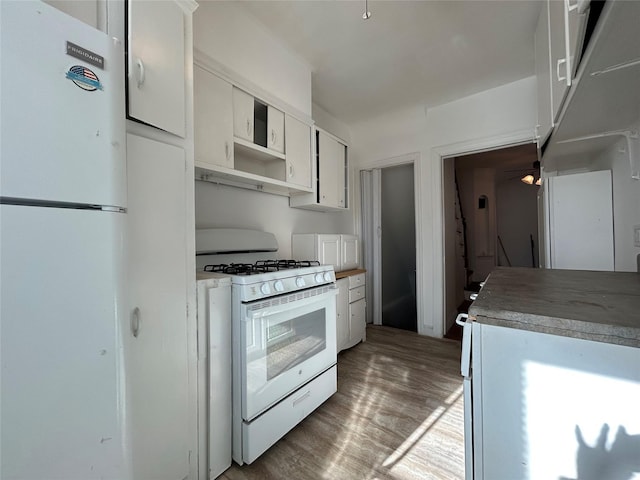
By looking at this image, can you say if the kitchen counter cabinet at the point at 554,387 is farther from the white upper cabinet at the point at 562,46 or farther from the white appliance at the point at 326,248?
the white appliance at the point at 326,248

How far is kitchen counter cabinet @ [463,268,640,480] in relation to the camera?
21.1 inches

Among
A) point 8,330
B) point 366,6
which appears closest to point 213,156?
point 8,330

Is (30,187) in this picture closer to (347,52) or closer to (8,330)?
(8,330)

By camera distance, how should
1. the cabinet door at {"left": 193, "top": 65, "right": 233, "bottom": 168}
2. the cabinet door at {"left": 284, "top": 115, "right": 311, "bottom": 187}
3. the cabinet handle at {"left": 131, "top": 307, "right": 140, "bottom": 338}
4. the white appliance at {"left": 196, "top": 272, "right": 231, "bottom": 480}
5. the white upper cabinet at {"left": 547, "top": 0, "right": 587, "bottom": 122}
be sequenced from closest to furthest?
the white upper cabinet at {"left": 547, "top": 0, "right": 587, "bottom": 122}, the cabinet handle at {"left": 131, "top": 307, "right": 140, "bottom": 338}, the white appliance at {"left": 196, "top": 272, "right": 231, "bottom": 480}, the cabinet door at {"left": 193, "top": 65, "right": 233, "bottom": 168}, the cabinet door at {"left": 284, "top": 115, "right": 311, "bottom": 187}

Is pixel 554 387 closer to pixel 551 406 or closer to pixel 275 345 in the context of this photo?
pixel 551 406

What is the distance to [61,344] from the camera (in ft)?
2.21

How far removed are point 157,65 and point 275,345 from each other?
1.46m

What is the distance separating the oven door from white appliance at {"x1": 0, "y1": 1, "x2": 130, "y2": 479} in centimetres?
59

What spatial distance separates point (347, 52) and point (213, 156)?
60.0 inches

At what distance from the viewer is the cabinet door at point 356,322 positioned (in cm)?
276

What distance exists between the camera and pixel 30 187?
2.09 ft

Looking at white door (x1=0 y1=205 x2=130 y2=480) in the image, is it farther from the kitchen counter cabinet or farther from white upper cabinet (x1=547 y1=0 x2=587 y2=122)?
white upper cabinet (x1=547 y1=0 x2=587 y2=122)

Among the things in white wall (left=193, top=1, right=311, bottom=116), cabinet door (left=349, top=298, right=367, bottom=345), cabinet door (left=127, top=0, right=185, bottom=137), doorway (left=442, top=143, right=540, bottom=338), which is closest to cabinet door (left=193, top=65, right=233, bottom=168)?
white wall (left=193, top=1, right=311, bottom=116)

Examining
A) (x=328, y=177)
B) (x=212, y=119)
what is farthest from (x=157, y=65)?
(x=328, y=177)
